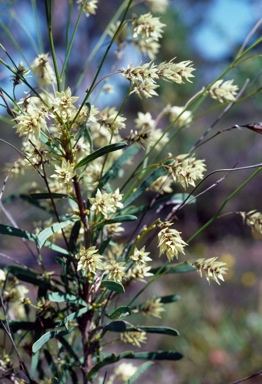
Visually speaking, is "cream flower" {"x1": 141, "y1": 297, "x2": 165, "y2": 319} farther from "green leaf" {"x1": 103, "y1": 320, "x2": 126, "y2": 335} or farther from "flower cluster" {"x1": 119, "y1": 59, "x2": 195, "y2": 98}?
"flower cluster" {"x1": 119, "y1": 59, "x2": 195, "y2": 98}

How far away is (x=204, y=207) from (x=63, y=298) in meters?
4.07

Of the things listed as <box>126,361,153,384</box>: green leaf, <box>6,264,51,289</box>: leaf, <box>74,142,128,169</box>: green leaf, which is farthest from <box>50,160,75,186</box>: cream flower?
<box>126,361,153,384</box>: green leaf

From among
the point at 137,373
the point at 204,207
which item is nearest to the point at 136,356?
the point at 137,373

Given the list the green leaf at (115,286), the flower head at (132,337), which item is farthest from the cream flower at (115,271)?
the flower head at (132,337)

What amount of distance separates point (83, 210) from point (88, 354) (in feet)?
0.51

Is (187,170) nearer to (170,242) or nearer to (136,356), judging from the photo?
(170,242)

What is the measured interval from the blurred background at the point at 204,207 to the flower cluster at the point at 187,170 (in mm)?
88

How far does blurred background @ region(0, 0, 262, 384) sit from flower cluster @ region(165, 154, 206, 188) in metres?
0.09

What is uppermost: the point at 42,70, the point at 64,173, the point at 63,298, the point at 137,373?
the point at 42,70

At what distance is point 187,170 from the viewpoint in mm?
432

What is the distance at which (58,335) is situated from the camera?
467mm

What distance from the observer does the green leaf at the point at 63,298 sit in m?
0.45

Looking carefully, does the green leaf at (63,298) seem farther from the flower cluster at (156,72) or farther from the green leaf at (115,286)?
the flower cluster at (156,72)

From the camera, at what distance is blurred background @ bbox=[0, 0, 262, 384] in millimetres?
1917
